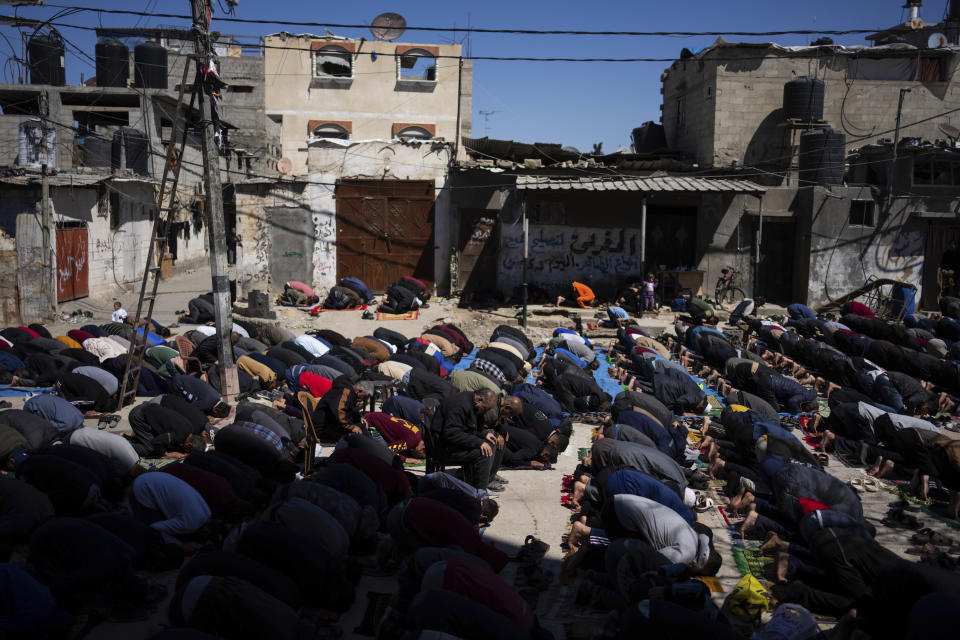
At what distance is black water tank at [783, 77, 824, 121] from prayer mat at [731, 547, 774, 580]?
57.0ft

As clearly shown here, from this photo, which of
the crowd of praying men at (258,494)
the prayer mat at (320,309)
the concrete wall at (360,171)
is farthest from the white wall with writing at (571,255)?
the crowd of praying men at (258,494)

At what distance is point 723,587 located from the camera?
6.00 meters

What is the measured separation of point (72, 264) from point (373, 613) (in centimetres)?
1720

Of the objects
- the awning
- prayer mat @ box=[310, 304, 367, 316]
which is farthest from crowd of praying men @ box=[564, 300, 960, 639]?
prayer mat @ box=[310, 304, 367, 316]

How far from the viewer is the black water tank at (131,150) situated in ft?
83.4

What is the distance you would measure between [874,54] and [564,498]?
65.4 feet

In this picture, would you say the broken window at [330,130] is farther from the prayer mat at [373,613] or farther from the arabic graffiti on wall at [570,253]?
the prayer mat at [373,613]

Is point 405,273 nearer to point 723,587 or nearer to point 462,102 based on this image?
point 462,102

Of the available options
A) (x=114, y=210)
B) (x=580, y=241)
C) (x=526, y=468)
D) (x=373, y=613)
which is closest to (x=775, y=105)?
(x=580, y=241)

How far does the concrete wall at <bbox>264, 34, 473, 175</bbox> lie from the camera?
81.5ft

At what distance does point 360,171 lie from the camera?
68.7ft

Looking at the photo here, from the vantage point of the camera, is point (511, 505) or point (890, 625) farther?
point (511, 505)

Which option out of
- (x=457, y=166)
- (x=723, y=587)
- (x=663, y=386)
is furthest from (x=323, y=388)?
(x=457, y=166)

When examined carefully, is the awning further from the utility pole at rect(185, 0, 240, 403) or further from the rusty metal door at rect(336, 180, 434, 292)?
the utility pole at rect(185, 0, 240, 403)
